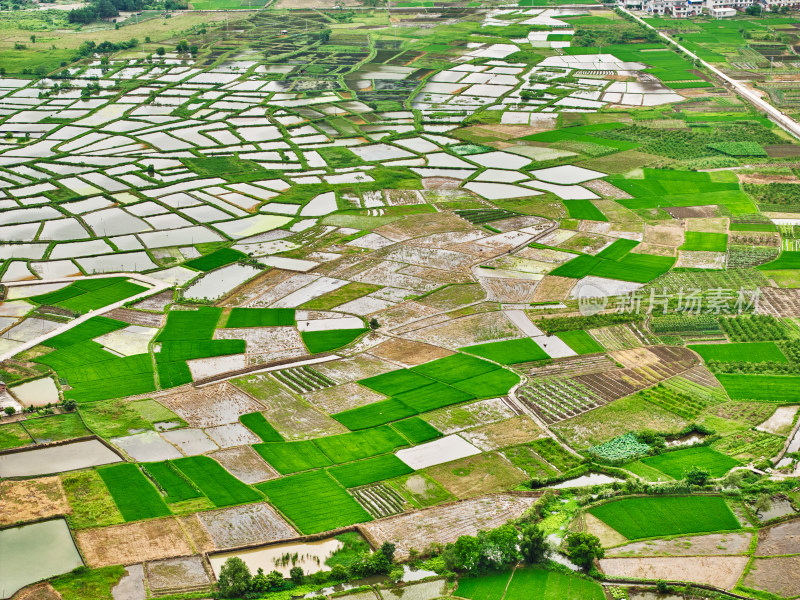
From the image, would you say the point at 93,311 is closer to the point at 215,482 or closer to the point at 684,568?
the point at 215,482

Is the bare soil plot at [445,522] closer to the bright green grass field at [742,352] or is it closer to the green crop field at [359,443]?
the green crop field at [359,443]

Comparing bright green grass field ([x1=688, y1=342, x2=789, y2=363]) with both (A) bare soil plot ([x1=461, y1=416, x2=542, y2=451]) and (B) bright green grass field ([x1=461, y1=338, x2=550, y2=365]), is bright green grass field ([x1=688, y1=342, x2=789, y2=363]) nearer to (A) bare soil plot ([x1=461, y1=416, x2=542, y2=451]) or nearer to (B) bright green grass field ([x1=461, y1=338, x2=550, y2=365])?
(B) bright green grass field ([x1=461, y1=338, x2=550, y2=365])

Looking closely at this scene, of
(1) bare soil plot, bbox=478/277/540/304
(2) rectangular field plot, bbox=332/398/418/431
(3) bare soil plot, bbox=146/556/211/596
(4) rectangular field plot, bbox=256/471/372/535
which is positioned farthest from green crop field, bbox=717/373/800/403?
(3) bare soil plot, bbox=146/556/211/596

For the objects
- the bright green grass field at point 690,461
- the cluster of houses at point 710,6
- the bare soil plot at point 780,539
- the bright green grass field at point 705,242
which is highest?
the cluster of houses at point 710,6

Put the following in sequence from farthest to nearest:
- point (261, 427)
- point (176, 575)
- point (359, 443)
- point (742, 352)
→ point (742, 352) → point (261, 427) → point (359, 443) → point (176, 575)

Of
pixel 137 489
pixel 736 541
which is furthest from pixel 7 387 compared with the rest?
pixel 736 541

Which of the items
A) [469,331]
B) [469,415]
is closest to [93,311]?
[469,331]

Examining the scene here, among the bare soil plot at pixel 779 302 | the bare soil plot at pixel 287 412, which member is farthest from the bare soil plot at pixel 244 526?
the bare soil plot at pixel 779 302
